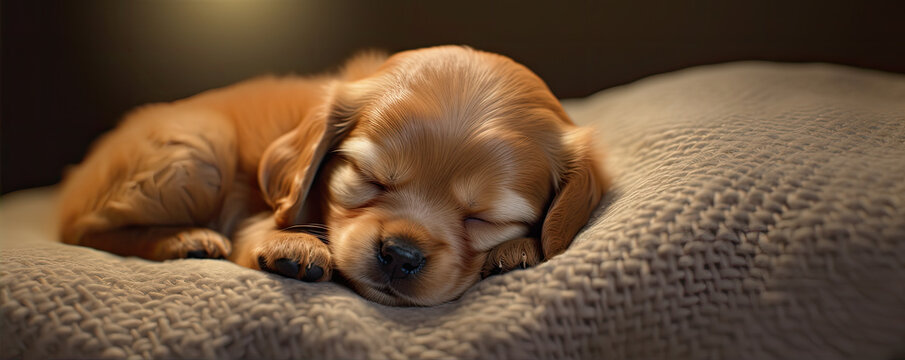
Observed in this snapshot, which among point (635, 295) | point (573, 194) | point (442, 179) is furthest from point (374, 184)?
point (635, 295)

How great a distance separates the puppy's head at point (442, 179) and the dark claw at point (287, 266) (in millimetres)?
126

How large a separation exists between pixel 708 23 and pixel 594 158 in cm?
221

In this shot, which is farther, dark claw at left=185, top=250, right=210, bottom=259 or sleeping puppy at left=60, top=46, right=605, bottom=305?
dark claw at left=185, top=250, right=210, bottom=259

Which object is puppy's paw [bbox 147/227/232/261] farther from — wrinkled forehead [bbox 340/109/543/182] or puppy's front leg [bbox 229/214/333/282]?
wrinkled forehead [bbox 340/109/543/182]

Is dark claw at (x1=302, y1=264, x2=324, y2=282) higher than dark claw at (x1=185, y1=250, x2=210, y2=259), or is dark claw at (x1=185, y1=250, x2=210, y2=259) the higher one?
dark claw at (x1=302, y1=264, x2=324, y2=282)

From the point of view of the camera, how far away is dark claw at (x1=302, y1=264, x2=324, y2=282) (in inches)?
65.3

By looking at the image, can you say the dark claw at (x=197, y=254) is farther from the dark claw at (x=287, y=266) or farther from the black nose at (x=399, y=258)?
the black nose at (x=399, y=258)

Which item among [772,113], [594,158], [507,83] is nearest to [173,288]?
[507,83]

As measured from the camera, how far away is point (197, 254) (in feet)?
6.41

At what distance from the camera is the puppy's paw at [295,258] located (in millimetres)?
1640

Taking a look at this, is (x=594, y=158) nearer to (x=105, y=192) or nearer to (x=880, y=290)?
(x=880, y=290)

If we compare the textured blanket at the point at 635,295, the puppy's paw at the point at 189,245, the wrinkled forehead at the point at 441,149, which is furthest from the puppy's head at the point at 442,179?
the puppy's paw at the point at 189,245

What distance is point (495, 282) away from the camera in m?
1.55

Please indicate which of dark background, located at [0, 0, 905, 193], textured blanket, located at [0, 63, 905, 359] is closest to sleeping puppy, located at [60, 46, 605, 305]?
textured blanket, located at [0, 63, 905, 359]
